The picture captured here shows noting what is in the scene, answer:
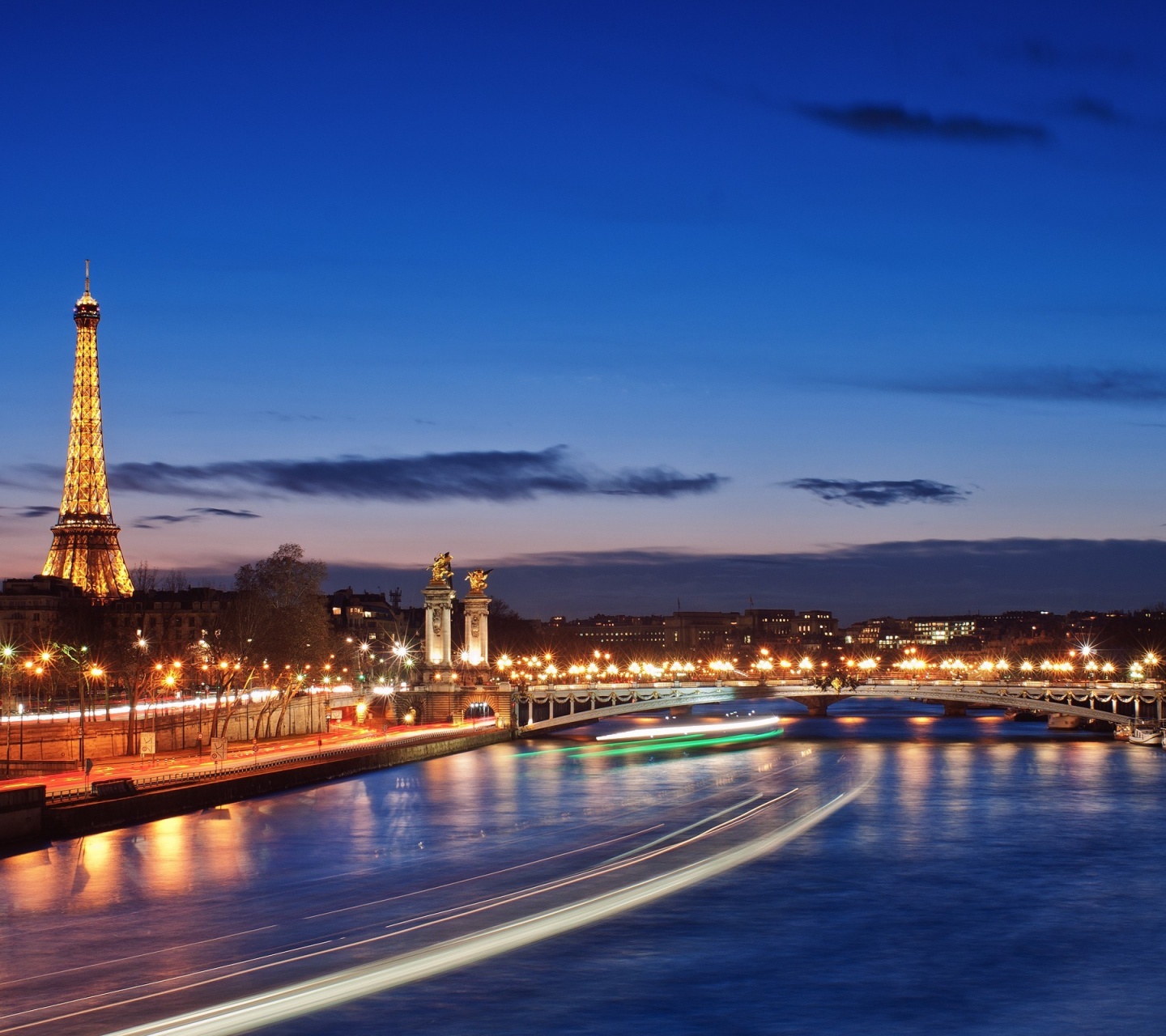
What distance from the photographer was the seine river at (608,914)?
21.4 meters

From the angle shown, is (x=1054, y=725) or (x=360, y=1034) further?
(x=1054, y=725)

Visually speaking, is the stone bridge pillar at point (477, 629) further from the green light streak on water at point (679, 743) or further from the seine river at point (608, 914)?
the seine river at point (608, 914)

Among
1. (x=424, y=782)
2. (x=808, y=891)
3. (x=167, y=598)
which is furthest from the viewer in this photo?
(x=167, y=598)

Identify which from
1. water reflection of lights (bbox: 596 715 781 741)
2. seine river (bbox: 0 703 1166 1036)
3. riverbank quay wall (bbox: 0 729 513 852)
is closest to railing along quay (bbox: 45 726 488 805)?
riverbank quay wall (bbox: 0 729 513 852)

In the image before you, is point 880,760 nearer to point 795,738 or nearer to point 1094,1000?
point 795,738

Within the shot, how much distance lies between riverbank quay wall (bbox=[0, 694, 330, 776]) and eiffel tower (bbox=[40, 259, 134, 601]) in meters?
27.3

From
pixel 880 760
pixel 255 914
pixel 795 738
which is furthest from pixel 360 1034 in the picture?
pixel 795 738

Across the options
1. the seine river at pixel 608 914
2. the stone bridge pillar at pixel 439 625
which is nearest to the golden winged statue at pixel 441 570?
the stone bridge pillar at pixel 439 625

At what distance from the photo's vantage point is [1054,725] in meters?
86.8

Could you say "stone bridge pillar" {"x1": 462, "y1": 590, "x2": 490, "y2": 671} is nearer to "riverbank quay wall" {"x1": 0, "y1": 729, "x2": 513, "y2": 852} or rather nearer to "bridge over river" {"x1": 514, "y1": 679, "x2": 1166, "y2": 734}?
"bridge over river" {"x1": 514, "y1": 679, "x2": 1166, "y2": 734}

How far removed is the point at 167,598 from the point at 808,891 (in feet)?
294

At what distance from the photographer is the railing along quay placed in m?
38.6

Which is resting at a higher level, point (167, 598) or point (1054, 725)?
point (167, 598)

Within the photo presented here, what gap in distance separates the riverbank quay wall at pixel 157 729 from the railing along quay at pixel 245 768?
11.3 feet
